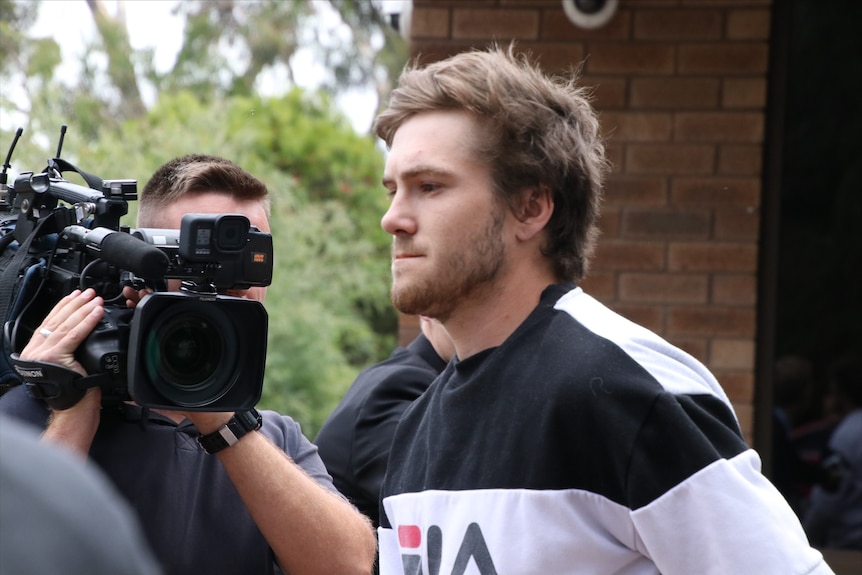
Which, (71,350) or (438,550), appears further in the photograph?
(71,350)

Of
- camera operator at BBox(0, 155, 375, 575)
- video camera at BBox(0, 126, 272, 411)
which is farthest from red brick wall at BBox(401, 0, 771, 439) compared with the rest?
video camera at BBox(0, 126, 272, 411)

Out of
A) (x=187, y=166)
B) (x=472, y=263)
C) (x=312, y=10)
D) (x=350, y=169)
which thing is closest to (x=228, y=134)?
(x=350, y=169)

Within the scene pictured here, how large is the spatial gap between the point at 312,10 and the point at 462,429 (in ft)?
50.0

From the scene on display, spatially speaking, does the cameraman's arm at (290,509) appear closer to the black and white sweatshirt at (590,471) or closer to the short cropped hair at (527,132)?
the black and white sweatshirt at (590,471)

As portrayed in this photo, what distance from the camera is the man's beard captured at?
194cm

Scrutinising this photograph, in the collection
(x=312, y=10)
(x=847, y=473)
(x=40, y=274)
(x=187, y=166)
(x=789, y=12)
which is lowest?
(x=847, y=473)

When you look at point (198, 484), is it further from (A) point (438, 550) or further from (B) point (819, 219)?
(B) point (819, 219)

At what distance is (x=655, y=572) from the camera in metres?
1.72

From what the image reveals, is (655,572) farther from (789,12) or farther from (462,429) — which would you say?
(789,12)

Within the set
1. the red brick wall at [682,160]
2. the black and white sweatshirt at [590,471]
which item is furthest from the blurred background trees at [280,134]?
the black and white sweatshirt at [590,471]

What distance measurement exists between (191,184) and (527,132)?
2.64 ft

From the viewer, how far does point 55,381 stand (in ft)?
6.96

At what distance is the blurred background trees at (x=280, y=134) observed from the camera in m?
9.57

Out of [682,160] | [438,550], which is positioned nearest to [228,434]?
[438,550]
